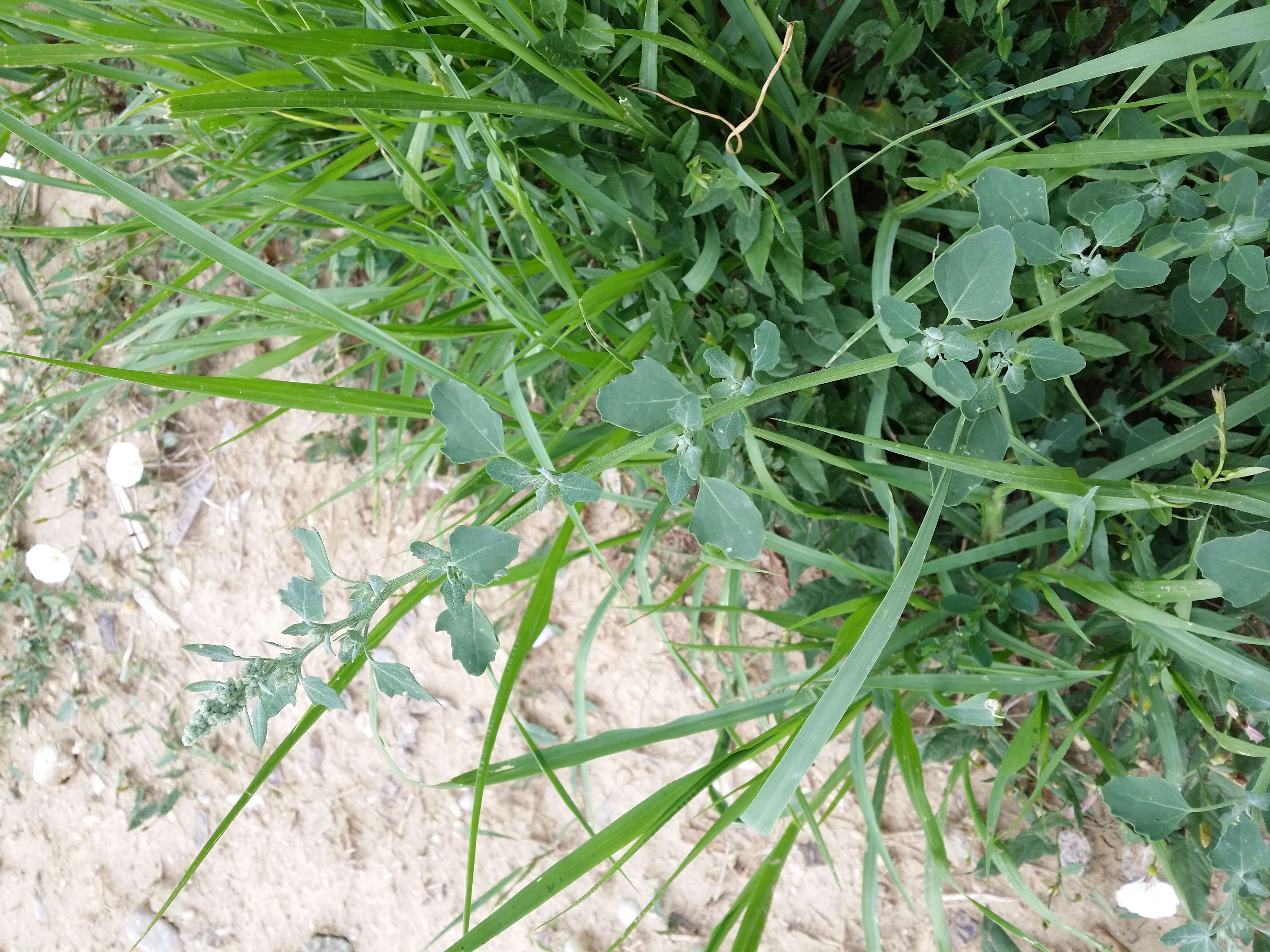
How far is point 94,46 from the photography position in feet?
2.45

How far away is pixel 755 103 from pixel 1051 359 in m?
0.55

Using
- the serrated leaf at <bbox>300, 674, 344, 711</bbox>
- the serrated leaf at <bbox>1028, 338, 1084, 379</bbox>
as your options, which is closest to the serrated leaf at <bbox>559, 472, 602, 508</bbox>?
the serrated leaf at <bbox>300, 674, 344, 711</bbox>

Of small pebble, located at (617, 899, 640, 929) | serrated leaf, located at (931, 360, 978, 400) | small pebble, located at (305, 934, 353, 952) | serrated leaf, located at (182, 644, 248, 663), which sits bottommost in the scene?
small pebble, located at (305, 934, 353, 952)

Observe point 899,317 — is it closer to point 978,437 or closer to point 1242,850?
point 978,437

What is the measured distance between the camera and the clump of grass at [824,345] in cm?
68

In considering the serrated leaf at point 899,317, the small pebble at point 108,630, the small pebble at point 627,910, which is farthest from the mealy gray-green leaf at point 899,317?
the small pebble at point 108,630

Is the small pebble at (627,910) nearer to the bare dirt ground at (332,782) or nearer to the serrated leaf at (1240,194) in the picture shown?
the bare dirt ground at (332,782)

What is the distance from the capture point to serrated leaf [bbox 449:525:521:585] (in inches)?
23.3

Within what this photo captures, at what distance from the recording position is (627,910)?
58.5 inches

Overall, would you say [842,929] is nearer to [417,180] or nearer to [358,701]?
[358,701]

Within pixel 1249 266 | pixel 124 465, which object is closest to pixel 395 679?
pixel 1249 266

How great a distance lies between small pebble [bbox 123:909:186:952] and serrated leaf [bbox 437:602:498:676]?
1.68m

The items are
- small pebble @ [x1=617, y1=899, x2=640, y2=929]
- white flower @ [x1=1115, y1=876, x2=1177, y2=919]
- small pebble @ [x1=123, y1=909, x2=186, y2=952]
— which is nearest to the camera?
white flower @ [x1=1115, y1=876, x2=1177, y2=919]

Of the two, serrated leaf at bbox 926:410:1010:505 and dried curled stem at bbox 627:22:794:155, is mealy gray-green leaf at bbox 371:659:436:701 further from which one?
dried curled stem at bbox 627:22:794:155
